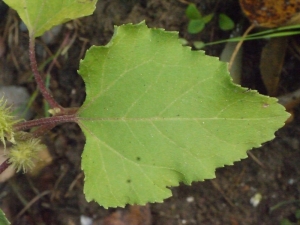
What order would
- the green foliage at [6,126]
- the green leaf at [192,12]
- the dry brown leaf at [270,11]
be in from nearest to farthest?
1. the green foliage at [6,126]
2. the dry brown leaf at [270,11]
3. the green leaf at [192,12]

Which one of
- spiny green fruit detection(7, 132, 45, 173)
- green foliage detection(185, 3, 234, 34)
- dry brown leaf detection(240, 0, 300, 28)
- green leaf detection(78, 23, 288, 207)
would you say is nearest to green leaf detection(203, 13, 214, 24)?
green foliage detection(185, 3, 234, 34)

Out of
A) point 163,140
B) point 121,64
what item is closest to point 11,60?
point 121,64

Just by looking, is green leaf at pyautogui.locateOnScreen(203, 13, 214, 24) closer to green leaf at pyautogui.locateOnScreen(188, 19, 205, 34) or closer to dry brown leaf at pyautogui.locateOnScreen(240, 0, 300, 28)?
green leaf at pyautogui.locateOnScreen(188, 19, 205, 34)

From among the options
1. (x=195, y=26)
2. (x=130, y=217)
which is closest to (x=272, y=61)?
(x=195, y=26)

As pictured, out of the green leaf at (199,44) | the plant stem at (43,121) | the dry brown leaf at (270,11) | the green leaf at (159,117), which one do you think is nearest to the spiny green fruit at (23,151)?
the plant stem at (43,121)

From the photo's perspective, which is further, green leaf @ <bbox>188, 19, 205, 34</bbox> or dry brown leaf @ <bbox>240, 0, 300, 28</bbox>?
green leaf @ <bbox>188, 19, 205, 34</bbox>

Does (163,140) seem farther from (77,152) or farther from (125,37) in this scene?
(77,152)

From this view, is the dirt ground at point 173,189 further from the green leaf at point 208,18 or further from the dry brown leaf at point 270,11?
the dry brown leaf at point 270,11
